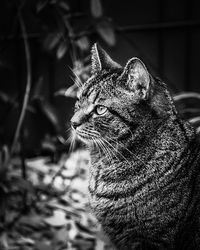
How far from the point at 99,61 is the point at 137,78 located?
1.01 feet

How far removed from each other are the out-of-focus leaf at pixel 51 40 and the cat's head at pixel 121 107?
115 cm

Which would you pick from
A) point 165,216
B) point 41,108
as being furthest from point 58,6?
point 165,216

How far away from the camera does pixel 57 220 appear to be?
3414 mm

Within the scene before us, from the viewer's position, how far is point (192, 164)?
2.27m

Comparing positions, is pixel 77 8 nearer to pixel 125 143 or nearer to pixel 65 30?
pixel 65 30

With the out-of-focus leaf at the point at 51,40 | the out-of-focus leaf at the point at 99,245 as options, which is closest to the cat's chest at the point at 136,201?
the out-of-focus leaf at the point at 99,245

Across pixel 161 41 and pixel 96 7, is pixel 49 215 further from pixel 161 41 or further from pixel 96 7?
pixel 161 41

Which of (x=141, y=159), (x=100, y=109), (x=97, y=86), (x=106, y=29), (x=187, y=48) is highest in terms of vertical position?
(x=187, y=48)

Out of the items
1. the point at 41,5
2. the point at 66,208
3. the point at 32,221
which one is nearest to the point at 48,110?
the point at 66,208

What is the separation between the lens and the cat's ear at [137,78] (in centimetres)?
211

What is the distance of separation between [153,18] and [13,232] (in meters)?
2.15

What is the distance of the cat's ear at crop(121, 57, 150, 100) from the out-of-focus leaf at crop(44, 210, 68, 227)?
58.3 inches

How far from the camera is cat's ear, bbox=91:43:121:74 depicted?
7.84 feet

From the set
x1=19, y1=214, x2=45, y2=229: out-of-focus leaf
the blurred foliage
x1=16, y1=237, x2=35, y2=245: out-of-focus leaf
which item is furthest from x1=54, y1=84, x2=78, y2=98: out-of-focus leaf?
A: x1=16, y1=237, x2=35, y2=245: out-of-focus leaf
